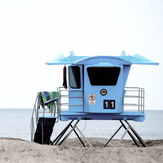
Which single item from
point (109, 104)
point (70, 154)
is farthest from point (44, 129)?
point (70, 154)

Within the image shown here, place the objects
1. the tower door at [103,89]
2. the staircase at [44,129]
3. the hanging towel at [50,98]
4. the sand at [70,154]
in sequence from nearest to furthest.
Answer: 1. the sand at [70,154]
2. the tower door at [103,89]
3. the staircase at [44,129]
4. the hanging towel at [50,98]

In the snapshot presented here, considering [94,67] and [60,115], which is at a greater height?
[94,67]

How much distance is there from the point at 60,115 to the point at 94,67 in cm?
273

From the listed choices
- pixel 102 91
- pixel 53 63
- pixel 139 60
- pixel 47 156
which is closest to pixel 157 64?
pixel 139 60

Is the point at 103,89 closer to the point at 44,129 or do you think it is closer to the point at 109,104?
the point at 109,104

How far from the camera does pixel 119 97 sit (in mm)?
28703

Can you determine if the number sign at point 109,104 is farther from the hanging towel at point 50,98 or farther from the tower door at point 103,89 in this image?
the hanging towel at point 50,98

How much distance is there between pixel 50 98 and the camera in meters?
30.2

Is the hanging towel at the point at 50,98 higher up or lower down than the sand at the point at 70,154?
higher up

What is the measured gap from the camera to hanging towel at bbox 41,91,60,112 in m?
29.7

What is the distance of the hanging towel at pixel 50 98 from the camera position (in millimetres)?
29689

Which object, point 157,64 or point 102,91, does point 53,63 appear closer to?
point 102,91

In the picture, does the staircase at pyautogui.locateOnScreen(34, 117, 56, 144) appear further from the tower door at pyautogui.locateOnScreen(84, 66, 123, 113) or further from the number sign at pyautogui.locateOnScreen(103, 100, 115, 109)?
the number sign at pyautogui.locateOnScreen(103, 100, 115, 109)

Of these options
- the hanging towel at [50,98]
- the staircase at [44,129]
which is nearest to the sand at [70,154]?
the staircase at [44,129]
